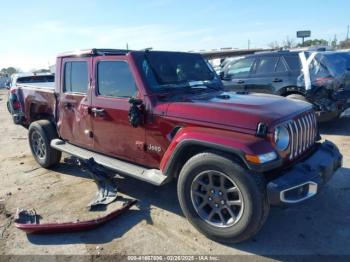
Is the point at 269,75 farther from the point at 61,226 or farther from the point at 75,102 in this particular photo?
the point at 61,226

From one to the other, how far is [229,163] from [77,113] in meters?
2.71

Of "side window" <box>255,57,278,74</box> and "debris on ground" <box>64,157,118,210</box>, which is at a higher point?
"side window" <box>255,57,278,74</box>

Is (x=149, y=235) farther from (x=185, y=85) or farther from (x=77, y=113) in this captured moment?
(x=77, y=113)

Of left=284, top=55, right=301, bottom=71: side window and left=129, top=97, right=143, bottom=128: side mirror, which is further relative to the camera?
left=284, top=55, right=301, bottom=71: side window

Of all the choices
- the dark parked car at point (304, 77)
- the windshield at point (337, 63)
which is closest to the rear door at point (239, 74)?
the dark parked car at point (304, 77)

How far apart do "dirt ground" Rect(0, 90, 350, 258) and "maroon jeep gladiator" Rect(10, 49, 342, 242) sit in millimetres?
315

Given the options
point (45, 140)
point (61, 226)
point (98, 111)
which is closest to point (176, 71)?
point (98, 111)

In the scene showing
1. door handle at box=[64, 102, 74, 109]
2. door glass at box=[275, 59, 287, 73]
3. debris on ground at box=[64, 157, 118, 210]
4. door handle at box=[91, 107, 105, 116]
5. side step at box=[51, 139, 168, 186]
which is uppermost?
door glass at box=[275, 59, 287, 73]

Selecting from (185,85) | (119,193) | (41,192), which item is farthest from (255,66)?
(41,192)

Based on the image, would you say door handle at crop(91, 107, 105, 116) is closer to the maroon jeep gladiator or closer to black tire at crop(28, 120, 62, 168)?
the maroon jeep gladiator

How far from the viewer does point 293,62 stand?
320 inches

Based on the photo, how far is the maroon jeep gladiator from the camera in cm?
327

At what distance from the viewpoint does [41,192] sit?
5.14 metres

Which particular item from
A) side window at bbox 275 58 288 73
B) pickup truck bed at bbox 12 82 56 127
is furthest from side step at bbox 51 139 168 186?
side window at bbox 275 58 288 73
